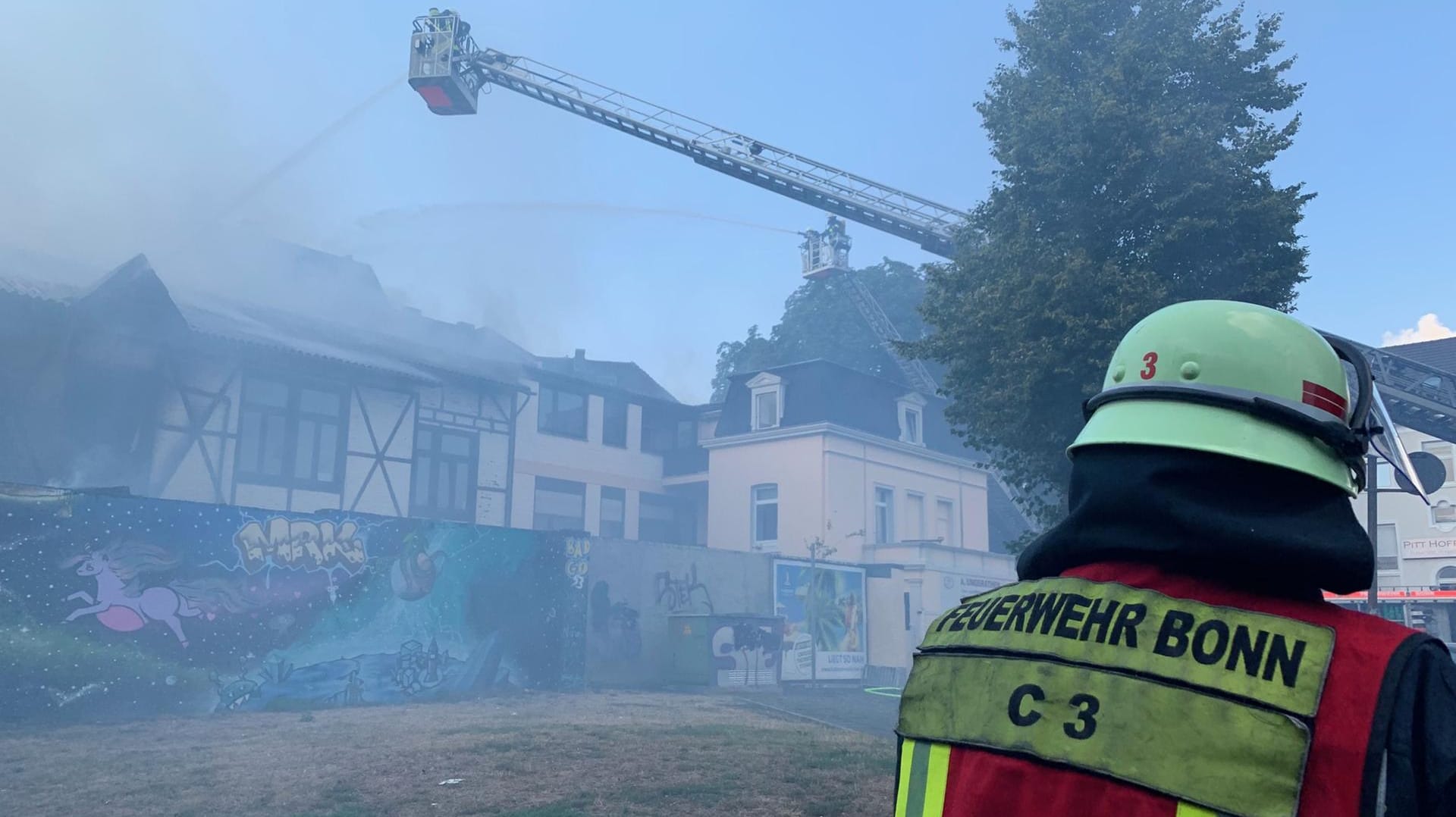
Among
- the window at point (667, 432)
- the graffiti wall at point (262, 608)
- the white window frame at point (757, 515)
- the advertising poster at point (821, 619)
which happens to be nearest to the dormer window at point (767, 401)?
the white window frame at point (757, 515)

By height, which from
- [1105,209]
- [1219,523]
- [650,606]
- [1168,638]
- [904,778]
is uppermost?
[1105,209]

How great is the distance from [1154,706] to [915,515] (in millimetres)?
33729

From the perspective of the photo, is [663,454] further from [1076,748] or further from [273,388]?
[1076,748]

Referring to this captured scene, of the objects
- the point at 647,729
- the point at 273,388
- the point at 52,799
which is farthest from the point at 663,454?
the point at 52,799

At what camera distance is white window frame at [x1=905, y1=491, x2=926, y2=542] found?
34.1m

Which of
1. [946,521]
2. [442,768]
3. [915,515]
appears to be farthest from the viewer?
[946,521]

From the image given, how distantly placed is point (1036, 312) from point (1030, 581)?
9262 millimetres

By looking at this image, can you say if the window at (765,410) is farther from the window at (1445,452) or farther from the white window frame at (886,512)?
the window at (1445,452)

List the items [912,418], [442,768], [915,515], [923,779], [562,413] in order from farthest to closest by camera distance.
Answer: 1. [912,418]
2. [915,515]
3. [562,413]
4. [442,768]
5. [923,779]

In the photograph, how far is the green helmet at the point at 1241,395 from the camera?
143cm

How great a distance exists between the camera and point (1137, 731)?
1325mm

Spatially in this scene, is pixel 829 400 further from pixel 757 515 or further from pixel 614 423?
pixel 614 423

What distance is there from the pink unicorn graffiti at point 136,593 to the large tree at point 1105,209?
35.6ft

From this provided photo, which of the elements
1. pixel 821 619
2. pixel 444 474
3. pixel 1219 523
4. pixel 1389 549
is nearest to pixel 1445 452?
pixel 1389 549
